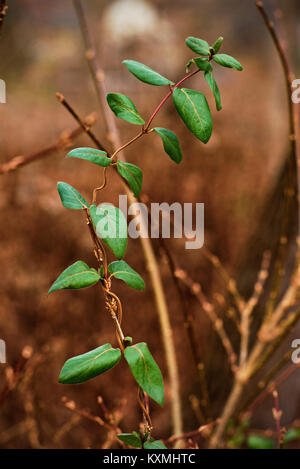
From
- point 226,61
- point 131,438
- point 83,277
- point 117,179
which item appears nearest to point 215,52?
point 226,61

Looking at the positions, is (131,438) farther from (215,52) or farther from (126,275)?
(215,52)

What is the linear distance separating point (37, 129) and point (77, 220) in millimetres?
761

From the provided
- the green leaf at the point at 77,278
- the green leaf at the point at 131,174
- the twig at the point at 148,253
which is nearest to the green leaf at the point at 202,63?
the green leaf at the point at 131,174

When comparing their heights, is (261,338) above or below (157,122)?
below

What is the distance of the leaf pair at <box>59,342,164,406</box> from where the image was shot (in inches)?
15.0

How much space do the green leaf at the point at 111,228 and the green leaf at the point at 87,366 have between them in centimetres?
10

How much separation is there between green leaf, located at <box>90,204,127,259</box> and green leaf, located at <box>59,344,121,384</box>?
0.10m

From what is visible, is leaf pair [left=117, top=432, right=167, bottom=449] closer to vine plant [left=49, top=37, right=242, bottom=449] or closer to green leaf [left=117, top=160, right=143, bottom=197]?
vine plant [left=49, top=37, right=242, bottom=449]

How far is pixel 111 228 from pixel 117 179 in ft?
5.70

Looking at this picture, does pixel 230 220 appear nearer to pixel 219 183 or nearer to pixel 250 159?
pixel 219 183

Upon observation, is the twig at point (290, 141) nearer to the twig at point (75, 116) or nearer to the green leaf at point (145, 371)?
the twig at point (75, 116)

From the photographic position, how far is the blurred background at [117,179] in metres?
1.69
